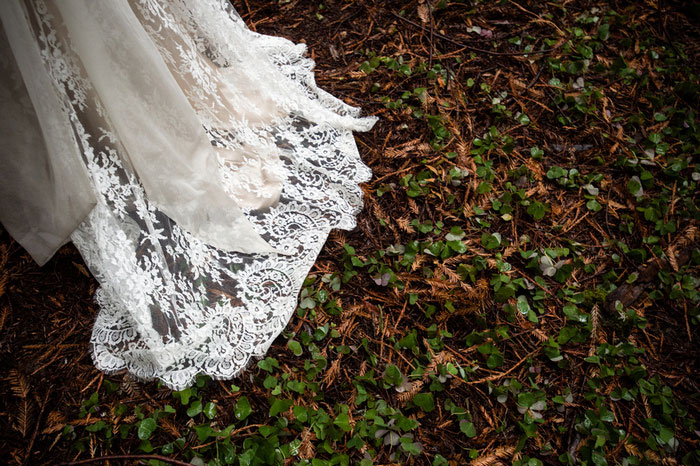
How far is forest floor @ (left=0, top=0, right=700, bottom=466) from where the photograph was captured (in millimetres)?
1472

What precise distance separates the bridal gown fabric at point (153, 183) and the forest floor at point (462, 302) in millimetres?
143

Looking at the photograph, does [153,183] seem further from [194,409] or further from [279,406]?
[279,406]

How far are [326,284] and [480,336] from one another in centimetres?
71

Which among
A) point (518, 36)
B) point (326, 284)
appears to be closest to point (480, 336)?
point (326, 284)

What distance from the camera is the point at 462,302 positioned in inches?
69.1

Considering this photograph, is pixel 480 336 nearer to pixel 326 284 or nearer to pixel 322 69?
pixel 326 284

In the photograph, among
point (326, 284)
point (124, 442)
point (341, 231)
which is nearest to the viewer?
point (124, 442)

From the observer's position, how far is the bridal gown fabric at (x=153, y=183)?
4.53 feet

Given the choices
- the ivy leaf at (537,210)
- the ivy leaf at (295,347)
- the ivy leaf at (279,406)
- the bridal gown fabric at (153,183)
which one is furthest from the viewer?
the ivy leaf at (537,210)

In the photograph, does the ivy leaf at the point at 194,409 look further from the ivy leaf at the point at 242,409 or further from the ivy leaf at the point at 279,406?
the ivy leaf at the point at 279,406

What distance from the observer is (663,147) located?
2.29 meters

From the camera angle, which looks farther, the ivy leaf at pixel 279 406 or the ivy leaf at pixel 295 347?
Answer: the ivy leaf at pixel 295 347

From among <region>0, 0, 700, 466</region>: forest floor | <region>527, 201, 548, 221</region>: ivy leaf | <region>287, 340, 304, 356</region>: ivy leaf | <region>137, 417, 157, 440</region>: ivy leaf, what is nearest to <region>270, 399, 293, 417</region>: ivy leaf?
<region>0, 0, 700, 466</region>: forest floor

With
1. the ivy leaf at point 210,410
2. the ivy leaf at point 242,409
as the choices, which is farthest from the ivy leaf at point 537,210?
the ivy leaf at point 210,410
